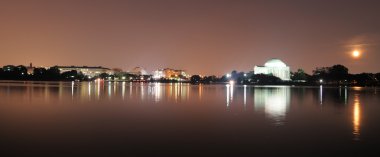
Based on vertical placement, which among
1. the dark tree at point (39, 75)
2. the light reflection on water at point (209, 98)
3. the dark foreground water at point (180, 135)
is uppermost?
the dark tree at point (39, 75)

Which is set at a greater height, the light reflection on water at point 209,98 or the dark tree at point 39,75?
the dark tree at point 39,75

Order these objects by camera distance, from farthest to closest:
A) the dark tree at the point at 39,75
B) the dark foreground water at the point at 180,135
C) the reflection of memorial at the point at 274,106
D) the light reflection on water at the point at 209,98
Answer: the dark tree at the point at 39,75 < the light reflection on water at the point at 209,98 < the reflection of memorial at the point at 274,106 < the dark foreground water at the point at 180,135

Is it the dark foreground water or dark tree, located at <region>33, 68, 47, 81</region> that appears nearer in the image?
the dark foreground water

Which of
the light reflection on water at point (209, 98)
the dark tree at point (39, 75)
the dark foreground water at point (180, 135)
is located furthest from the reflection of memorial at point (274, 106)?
the dark tree at point (39, 75)

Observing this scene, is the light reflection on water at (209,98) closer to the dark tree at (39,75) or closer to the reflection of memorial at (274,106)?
the reflection of memorial at (274,106)

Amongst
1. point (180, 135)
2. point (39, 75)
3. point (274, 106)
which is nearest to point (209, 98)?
point (274, 106)

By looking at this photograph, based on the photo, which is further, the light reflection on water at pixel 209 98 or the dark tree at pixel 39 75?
the dark tree at pixel 39 75

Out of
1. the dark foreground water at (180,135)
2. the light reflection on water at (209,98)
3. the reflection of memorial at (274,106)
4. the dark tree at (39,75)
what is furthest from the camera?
the dark tree at (39,75)

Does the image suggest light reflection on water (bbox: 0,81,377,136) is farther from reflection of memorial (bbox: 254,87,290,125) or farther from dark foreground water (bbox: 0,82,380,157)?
dark foreground water (bbox: 0,82,380,157)

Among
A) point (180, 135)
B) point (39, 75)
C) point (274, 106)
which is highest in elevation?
point (39, 75)

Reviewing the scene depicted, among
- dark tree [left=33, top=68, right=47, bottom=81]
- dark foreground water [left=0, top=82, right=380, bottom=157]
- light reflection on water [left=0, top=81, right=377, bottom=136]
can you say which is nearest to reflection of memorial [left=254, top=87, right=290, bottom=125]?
light reflection on water [left=0, top=81, right=377, bottom=136]

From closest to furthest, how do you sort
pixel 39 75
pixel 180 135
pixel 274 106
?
pixel 180 135
pixel 274 106
pixel 39 75

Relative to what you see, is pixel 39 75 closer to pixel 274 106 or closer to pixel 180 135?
pixel 274 106

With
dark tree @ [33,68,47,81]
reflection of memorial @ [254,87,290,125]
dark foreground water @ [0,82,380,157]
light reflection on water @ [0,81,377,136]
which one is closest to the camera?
dark foreground water @ [0,82,380,157]
